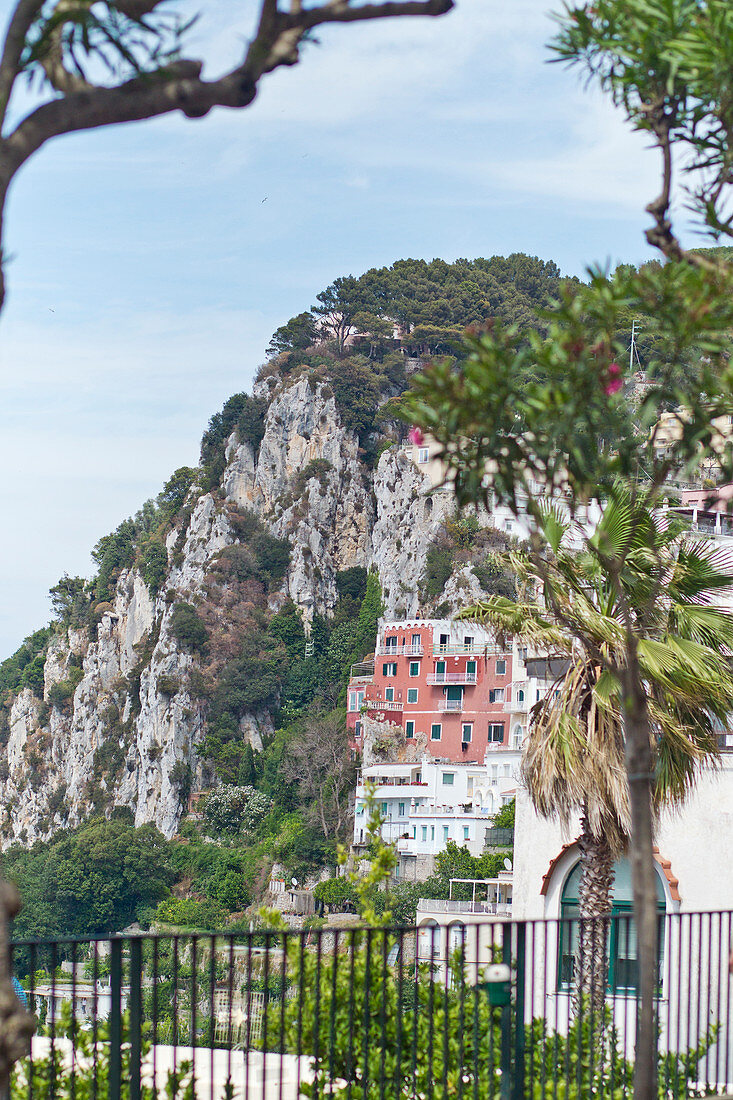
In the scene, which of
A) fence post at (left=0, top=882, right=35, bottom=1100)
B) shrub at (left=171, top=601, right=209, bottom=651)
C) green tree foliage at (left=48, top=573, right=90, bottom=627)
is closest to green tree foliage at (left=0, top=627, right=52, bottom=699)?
green tree foliage at (left=48, top=573, right=90, bottom=627)

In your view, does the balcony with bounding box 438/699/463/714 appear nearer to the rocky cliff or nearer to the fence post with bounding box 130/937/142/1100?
the rocky cliff

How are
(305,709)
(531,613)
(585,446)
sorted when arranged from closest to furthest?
(585,446) → (531,613) → (305,709)

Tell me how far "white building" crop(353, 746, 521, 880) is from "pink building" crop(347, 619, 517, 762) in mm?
2547

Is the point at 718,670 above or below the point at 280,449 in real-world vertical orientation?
below

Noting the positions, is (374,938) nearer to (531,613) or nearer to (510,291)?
(531,613)

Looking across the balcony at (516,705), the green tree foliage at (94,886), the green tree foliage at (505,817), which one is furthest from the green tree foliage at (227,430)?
the green tree foliage at (505,817)

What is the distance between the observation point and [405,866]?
55625 millimetres

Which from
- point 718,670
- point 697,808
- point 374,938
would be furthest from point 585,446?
point 697,808

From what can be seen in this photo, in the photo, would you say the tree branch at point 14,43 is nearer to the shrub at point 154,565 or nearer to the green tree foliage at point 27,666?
the shrub at point 154,565

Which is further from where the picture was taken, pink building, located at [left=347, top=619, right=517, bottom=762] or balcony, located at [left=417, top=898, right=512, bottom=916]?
pink building, located at [left=347, top=619, right=517, bottom=762]

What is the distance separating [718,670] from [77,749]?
90241 mm

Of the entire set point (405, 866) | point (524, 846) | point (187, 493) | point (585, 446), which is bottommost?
point (405, 866)

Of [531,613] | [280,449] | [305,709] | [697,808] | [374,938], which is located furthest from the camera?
[280,449]

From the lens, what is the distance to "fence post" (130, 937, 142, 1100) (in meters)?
4.84
